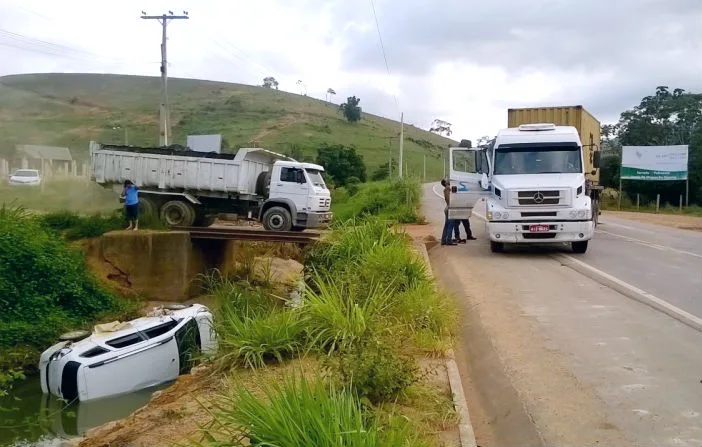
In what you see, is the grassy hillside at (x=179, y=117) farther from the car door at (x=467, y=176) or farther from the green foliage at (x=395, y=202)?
the car door at (x=467, y=176)

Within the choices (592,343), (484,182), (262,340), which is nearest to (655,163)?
(484,182)

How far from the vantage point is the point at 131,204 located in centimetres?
2055

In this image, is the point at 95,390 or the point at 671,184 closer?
the point at 95,390

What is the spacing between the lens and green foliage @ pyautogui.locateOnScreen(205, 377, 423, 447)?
3881 millimetres

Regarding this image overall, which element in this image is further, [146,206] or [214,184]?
[146,206]

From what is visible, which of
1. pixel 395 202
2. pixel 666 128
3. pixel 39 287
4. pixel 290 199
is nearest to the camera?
pixel 39 287

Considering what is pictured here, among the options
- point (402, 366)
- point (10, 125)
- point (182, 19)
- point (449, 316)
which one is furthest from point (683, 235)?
point (10, 125)

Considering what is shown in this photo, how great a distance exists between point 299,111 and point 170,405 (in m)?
92.5

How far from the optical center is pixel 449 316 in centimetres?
844

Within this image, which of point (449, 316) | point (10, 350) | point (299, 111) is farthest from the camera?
point (299, 111)

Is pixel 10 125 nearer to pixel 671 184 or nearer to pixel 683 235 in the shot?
pixel 683 235

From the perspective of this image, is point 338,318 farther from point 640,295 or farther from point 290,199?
point 290,199

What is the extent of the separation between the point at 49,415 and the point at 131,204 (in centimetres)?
852

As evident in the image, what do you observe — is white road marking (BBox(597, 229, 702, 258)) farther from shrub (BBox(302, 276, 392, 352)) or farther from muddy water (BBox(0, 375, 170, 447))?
muddy water (BBox(0, 375, 170, 447))
